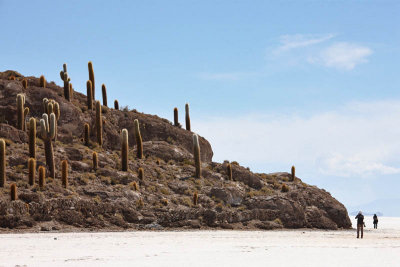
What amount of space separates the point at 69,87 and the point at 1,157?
1816 centimetres

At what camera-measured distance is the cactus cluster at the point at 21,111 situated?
42.3 m

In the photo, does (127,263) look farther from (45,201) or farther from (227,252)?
(45,201)

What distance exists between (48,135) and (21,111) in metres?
7.98

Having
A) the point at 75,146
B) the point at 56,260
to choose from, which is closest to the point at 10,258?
the point at 56,260

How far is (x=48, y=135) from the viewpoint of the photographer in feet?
119

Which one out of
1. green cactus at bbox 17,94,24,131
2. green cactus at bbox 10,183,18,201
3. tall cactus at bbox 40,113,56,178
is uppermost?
green cactus at bbox 17,94,24,131

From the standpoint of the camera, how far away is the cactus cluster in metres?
42.3

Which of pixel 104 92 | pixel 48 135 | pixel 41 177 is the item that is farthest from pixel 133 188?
pixel 104 92

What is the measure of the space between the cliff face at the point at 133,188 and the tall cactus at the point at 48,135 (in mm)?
1243

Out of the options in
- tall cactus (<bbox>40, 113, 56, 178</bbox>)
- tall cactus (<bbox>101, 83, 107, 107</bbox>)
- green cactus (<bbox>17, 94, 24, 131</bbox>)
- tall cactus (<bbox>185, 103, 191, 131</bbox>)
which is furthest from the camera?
tall cactus (<bbox>185, 103, 191, 131</bbox>)

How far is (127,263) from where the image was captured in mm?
15383

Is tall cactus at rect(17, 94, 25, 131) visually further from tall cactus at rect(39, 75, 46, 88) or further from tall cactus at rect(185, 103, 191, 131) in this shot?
tall cactus at rect(185, 103, 191, 131)

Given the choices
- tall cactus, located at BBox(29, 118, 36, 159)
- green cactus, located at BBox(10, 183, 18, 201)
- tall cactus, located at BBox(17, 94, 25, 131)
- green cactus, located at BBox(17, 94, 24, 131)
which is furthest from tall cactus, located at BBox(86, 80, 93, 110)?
green cactus, located at BBox(10, 183, 18, 201)

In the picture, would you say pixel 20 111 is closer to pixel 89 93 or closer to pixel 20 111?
pixel 20 111
